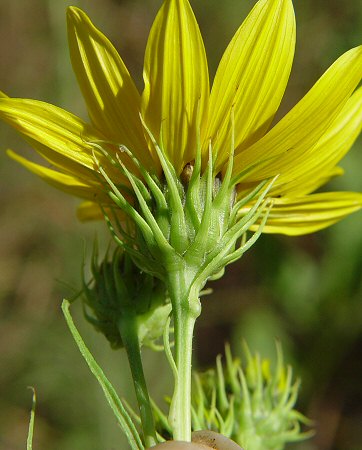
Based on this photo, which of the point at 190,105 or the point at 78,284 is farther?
the point at 78,284

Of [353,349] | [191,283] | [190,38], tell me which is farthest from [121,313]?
[353,349]

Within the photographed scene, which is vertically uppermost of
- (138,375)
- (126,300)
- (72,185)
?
(72,185)

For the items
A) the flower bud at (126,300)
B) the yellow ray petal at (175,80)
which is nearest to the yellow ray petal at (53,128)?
the yellow ray petal at (175,80)

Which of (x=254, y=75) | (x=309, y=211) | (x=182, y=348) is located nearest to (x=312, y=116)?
(x=254, y=75)

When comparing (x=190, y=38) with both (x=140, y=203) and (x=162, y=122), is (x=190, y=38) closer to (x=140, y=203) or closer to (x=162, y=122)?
(x=162, y=122)

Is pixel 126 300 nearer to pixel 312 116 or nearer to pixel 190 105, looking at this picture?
pixel 190 105

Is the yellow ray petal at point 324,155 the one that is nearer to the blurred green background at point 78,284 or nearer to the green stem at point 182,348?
the green stem at point 182,348

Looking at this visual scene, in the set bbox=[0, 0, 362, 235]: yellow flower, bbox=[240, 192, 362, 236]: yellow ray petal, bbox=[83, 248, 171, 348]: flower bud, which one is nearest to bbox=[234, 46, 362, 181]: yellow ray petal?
bbox=[0, 0, 362, 235]: yellow flower
